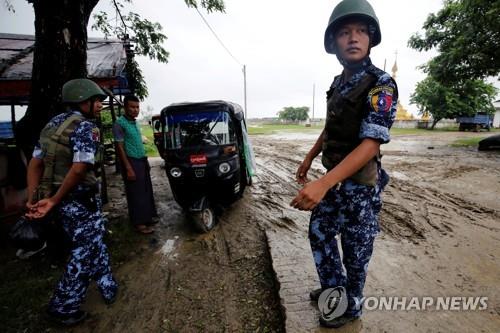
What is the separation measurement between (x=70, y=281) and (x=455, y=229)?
4.83 m

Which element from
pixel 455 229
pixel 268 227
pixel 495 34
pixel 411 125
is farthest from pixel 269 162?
pixel 411 125

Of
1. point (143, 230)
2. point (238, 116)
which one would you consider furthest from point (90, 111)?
point (238, 116)

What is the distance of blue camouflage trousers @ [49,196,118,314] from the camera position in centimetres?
212

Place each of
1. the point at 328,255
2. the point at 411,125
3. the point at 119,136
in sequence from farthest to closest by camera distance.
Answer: the point at 411,125 → the point at 119,136 → the point at 328,255

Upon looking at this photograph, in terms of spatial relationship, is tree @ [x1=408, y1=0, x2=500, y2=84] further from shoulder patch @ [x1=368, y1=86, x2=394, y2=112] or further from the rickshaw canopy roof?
shoulder patch @ [x1=368, y1=86, x2=394, y2=112]

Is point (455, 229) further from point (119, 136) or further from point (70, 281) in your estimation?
point (119, 136)

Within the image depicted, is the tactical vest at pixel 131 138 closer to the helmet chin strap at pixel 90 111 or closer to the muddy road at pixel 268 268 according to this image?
the muddy road at pixel 268 268

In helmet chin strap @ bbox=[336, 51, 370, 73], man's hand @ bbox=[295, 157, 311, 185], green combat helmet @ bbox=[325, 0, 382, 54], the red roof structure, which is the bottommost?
man's hand @ bbox=[295, 157, 311, 185]

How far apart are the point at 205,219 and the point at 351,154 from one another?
3.09m

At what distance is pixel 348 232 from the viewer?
164 cm

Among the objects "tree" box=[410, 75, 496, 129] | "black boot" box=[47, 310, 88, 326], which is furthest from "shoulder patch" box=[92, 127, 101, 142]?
"tree" box=[410, 75, 496, 129]

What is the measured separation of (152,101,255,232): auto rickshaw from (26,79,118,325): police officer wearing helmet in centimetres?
161

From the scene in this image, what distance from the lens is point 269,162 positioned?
981cm

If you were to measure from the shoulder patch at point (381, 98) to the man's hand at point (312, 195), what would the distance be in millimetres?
537
